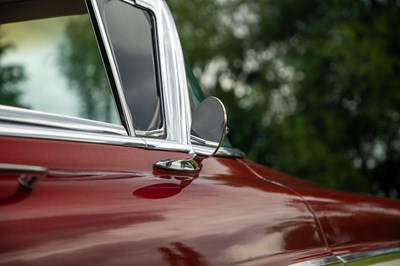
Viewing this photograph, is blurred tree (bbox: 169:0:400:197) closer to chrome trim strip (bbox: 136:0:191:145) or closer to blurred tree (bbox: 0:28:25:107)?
blurred tree (bbox: 0:28:25:107)

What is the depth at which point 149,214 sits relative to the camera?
1784mm

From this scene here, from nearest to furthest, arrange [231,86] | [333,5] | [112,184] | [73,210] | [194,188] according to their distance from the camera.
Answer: [73,210]
[112,184]
[194,188]
[333,5]
[231,86]

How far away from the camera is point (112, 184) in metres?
1.76

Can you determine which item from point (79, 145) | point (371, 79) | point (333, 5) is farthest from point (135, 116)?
point (333, 5)

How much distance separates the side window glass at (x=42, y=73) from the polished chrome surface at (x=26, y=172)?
166cm

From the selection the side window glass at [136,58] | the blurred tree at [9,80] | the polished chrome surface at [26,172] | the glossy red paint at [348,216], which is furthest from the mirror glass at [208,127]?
the blurred tree at [9,80]

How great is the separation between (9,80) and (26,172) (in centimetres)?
257

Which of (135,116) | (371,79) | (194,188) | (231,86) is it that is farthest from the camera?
(231,86)

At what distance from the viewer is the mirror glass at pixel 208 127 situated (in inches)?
86.1

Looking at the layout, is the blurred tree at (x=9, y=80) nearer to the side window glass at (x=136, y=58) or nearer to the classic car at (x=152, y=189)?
the classic car at (x=152, y=189)

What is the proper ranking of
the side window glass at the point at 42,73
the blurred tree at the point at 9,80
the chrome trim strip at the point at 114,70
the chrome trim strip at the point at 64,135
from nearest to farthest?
the chrome trim strip at the point at 64,135 < the chrome trim strip at the point at 114,70 < the side window glass at the point at 42,73 < the blurred tree at the point at 9,80

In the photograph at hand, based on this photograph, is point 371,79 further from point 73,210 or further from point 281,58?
point 73,210

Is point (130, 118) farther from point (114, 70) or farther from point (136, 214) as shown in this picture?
point (136, 214)

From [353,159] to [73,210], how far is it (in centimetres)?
1657
